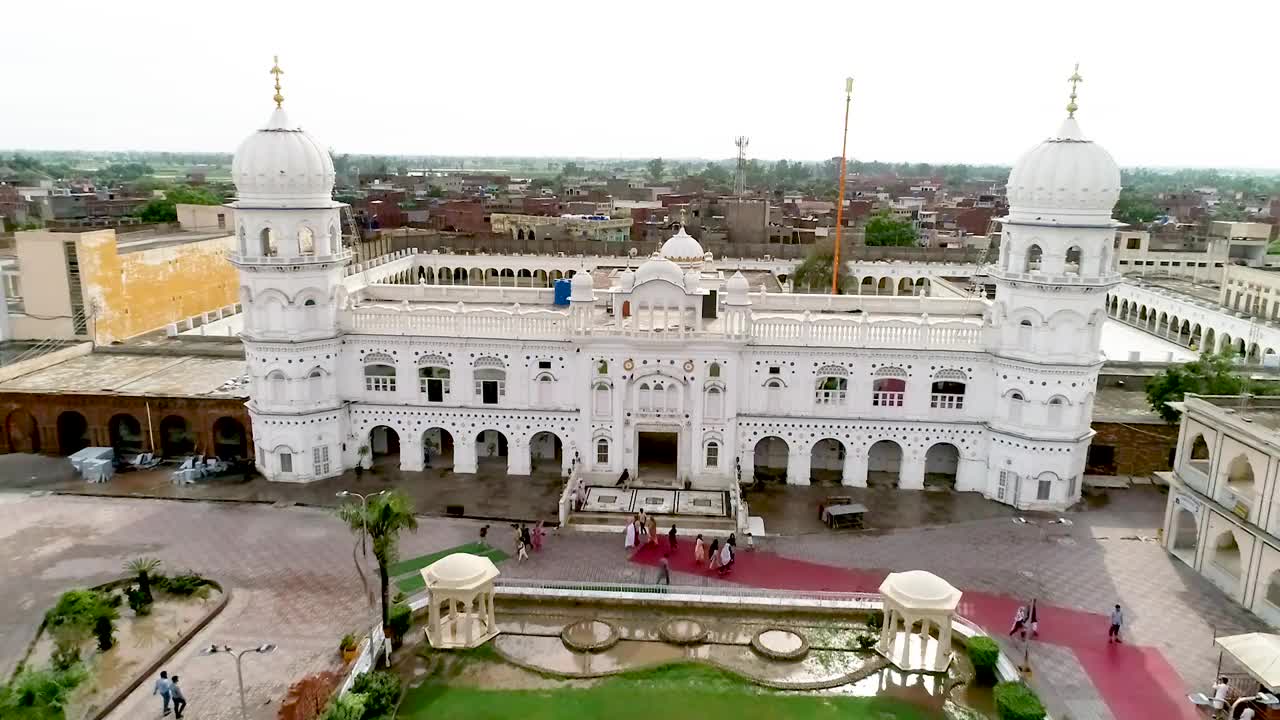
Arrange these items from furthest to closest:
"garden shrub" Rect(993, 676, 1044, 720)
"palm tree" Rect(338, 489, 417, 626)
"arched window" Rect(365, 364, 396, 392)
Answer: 1. "arched window" Rect(365, 364, 396, 392)
2. "palm tree" Rect(338, 489, 417, 626)
3. "garden shrub" Rect(993, 676, 1044, 720)

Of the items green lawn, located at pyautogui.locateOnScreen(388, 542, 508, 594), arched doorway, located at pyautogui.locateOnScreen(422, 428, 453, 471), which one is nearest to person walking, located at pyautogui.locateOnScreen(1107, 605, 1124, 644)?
green lawn, located at pyautogui.locateOnScreen(388, 542, 508, 594)

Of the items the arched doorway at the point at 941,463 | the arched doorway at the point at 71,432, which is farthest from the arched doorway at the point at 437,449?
the arched doorway at the point at 941,463

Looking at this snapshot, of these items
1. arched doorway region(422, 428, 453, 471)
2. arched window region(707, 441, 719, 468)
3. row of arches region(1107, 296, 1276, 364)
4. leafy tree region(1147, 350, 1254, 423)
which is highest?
leafy tree region(1147, 350, 1254, 423)

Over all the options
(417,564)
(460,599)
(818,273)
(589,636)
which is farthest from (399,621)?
(818,273)

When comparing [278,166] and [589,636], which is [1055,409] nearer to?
[589,636]

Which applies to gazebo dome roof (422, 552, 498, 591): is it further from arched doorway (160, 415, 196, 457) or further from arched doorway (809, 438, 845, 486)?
arched doorway (160, 415, 196, 457)

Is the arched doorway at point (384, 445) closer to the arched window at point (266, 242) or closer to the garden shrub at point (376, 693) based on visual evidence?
the arched window at point (266, 242)

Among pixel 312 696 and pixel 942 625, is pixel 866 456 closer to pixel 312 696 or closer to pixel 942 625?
pixel 942 625
